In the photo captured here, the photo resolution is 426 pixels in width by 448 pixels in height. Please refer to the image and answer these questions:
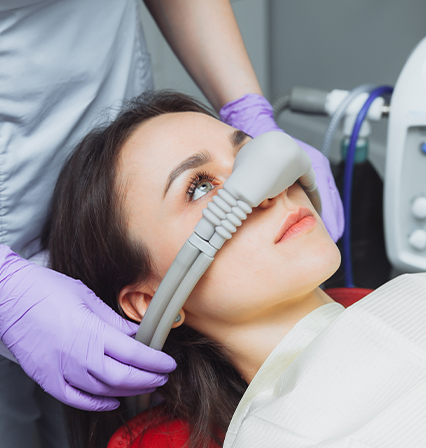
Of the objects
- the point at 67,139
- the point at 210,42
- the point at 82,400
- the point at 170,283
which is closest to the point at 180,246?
the point at 170,283

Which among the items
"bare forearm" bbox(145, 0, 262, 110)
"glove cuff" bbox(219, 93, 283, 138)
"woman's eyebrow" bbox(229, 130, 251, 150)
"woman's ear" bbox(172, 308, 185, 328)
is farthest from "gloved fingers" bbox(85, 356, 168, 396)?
"bare forearm" bbox(145, 0, 262, 110)

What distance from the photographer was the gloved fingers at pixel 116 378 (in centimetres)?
85

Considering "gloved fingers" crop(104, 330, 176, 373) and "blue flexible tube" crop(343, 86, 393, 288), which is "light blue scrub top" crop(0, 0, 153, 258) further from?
"blue flexible tube" crop(343, 86, 393, 288)

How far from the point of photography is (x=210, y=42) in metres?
1.27

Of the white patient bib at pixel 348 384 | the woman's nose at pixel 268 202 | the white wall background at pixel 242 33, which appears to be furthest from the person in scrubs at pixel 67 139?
the white wall background at pixel 242 33

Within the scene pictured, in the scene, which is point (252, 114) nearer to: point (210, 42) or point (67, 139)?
point (210, 42)

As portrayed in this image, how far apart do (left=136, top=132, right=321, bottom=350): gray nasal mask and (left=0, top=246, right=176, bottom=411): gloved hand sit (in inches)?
3.3

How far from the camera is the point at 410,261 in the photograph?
1.28 m

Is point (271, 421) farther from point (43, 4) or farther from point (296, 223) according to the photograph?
point (43, 4)

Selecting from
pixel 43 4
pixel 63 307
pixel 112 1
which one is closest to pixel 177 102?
pixel 112 1

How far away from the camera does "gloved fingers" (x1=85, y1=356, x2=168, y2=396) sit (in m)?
0.85

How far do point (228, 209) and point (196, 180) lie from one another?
129mm

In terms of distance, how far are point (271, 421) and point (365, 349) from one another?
20 centimetres

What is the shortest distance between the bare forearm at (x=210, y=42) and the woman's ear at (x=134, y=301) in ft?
2.13
